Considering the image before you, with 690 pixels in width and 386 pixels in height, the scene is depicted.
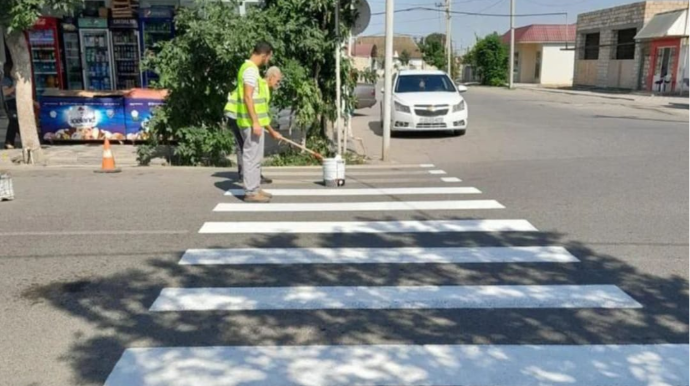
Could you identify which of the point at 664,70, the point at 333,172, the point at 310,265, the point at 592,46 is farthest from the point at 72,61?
the point at 592,46

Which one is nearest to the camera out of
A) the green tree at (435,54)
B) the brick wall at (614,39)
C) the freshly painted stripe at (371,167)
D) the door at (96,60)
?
the freshly painted stripe at (371,167)

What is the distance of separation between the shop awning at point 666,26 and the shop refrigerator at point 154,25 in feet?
88.6

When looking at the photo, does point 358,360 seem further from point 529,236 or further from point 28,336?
point 529,236

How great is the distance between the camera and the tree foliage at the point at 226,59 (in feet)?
31.5

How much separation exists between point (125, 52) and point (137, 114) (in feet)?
11.0

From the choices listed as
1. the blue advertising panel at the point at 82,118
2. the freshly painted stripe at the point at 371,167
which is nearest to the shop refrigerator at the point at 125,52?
the blue advertising panel at the point at 82,118

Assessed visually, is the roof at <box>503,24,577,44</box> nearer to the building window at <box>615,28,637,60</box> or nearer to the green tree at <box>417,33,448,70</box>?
the green tree at <box>417,33,448,70</box>

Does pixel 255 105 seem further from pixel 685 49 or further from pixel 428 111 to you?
pixel 685 49

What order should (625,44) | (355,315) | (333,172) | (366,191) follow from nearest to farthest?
(355,315), (366,191), (333,172), (625,44)

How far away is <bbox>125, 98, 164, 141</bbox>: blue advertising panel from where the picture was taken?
12.2 m

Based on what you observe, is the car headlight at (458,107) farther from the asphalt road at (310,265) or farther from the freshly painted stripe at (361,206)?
the freshly painted stripe at (361,206)

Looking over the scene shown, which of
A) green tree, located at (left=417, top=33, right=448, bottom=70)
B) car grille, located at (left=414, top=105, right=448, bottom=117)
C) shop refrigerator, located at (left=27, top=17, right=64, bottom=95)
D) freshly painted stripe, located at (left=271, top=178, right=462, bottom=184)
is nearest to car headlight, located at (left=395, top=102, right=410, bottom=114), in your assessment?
car grille, located at (left=414, top=105, right=448, bottom=117)

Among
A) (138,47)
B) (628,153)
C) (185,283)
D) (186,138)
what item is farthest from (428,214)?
(138,47)

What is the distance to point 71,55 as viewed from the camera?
1462 cm
